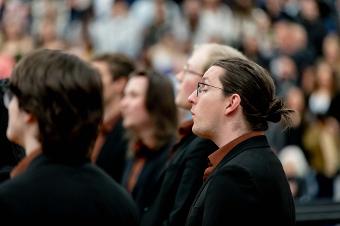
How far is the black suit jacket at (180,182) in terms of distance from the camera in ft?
14.6

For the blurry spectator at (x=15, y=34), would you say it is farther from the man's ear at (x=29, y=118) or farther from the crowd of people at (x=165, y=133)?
the man's ear at (x=29, y=118)

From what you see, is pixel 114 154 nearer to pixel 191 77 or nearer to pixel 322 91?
pixel 191 77

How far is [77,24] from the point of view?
14.5 metres

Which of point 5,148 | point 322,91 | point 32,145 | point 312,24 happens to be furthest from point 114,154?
point 312,24

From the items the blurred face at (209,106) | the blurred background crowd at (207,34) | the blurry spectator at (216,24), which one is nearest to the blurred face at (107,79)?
the blurred face at (209,106)

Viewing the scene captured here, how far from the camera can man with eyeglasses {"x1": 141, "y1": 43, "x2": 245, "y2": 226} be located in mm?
4473

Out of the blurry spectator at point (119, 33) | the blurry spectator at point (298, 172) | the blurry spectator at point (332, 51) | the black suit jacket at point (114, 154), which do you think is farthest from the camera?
the blurry spectator at point (119, 33)

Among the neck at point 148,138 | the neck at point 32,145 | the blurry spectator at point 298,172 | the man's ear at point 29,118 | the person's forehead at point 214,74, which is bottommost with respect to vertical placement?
the blurry spectator at point 298,172

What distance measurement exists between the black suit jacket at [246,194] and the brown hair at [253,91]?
0.16 metres

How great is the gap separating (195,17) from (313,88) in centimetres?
280

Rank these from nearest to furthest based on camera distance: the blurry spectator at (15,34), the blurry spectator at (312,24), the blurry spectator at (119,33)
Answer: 1. the blurry spectator at (15,34)
2. the blurry spectator at (119,33)
3. the blurry spectator at (312,24)

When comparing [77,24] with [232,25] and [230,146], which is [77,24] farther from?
[230,146]

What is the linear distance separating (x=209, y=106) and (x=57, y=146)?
92 cm

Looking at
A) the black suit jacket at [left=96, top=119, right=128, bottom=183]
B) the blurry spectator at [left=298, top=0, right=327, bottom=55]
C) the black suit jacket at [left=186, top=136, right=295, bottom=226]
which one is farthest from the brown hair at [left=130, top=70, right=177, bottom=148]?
the blurry spectator at [left=298, top=0, right=327, bottom=55]
